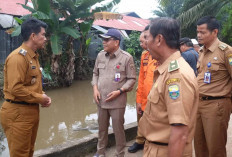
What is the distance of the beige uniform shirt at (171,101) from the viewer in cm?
136

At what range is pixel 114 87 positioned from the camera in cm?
324

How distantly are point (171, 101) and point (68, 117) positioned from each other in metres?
5.57

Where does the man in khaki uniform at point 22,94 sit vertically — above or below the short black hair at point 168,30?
below

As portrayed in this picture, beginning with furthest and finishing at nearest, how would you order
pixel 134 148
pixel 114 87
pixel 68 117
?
1. pixel 68 117
2. pixel 134 148
3. pixel 114 87

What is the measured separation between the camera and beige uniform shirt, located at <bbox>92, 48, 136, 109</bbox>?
3.24 meters

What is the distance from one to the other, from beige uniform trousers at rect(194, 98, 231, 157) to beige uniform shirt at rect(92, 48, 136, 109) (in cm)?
105

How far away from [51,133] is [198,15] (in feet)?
41.3

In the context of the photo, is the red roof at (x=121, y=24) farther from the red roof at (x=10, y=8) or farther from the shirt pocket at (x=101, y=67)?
the shirt pocket at (x=101, y=67)

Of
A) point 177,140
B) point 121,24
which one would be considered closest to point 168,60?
point 177,140

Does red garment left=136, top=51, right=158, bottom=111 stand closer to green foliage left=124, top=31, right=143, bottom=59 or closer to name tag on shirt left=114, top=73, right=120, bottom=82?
name tag on shirt left=114, top=73, right=120, bottom=82

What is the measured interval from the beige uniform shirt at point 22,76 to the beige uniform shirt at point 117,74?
3.13 feet

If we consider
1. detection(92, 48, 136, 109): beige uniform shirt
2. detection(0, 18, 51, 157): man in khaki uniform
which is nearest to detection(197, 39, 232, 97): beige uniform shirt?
detection(92, 48, 136, 109): beige uniform shirt

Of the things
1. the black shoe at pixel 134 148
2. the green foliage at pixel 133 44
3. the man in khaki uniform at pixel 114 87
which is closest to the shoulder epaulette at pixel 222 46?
the man in khaki uniform at pixel 114 87

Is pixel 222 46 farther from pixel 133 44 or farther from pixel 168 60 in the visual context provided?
pixel 133 44
